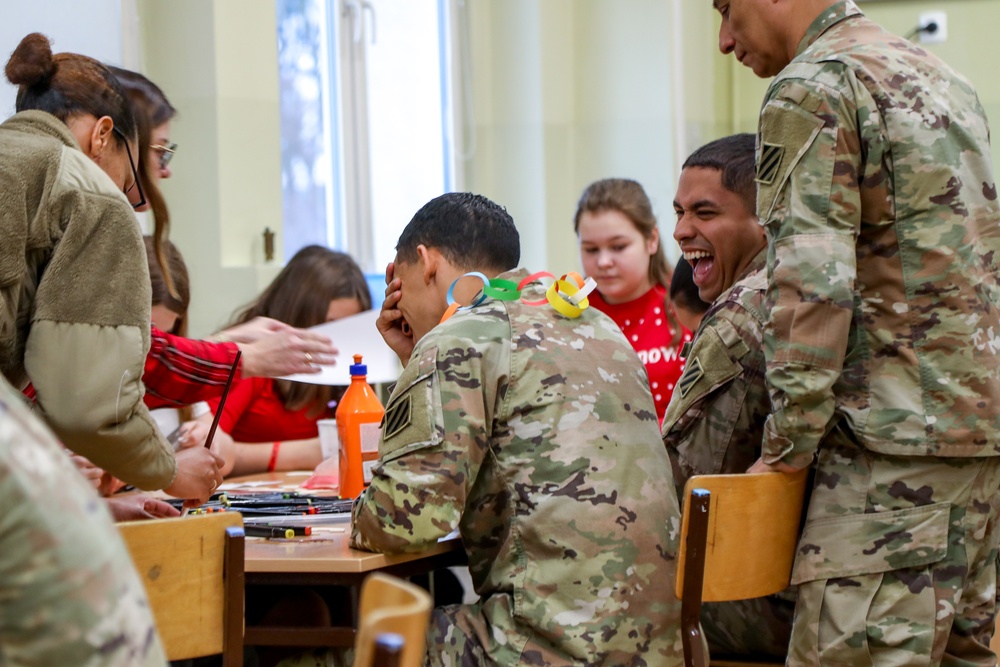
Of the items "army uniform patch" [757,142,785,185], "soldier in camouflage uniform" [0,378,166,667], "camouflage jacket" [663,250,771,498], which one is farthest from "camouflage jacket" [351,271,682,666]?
"soldier in camouflage uniform" [0,378,166,667]

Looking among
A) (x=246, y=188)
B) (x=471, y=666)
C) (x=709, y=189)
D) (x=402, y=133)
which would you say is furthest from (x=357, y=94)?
(x=471, y=666)

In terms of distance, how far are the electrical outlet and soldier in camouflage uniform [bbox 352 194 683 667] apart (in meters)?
3.86

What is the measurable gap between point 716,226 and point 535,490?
73 centimetres

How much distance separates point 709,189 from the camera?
2.18 m

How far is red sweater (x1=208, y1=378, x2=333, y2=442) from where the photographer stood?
3105mm

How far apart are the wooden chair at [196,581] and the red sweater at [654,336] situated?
80.7 inches

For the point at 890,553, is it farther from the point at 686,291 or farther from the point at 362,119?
the point at 362,119

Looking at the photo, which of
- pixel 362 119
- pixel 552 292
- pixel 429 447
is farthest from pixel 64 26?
pixel 429 447

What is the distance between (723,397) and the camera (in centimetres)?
200

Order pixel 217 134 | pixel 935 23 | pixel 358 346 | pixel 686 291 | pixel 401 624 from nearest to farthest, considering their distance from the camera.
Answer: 1. pixel 401 624
2. pixel 358 346
3. pixel 686 291
4. pixel 217 134
5. pixel 935 23

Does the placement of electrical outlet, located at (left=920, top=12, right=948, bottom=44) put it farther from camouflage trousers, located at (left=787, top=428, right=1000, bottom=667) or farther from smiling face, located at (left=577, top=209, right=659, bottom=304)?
camouflage trousers, located at (left=787, top=428, right=1000, bottom=667)

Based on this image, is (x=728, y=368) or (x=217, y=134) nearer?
(x=728, y=368)

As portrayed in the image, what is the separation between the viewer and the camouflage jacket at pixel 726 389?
1.95 m

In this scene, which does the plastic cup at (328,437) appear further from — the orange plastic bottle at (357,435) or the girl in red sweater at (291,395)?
the orange plastic bottle at (357,435)
